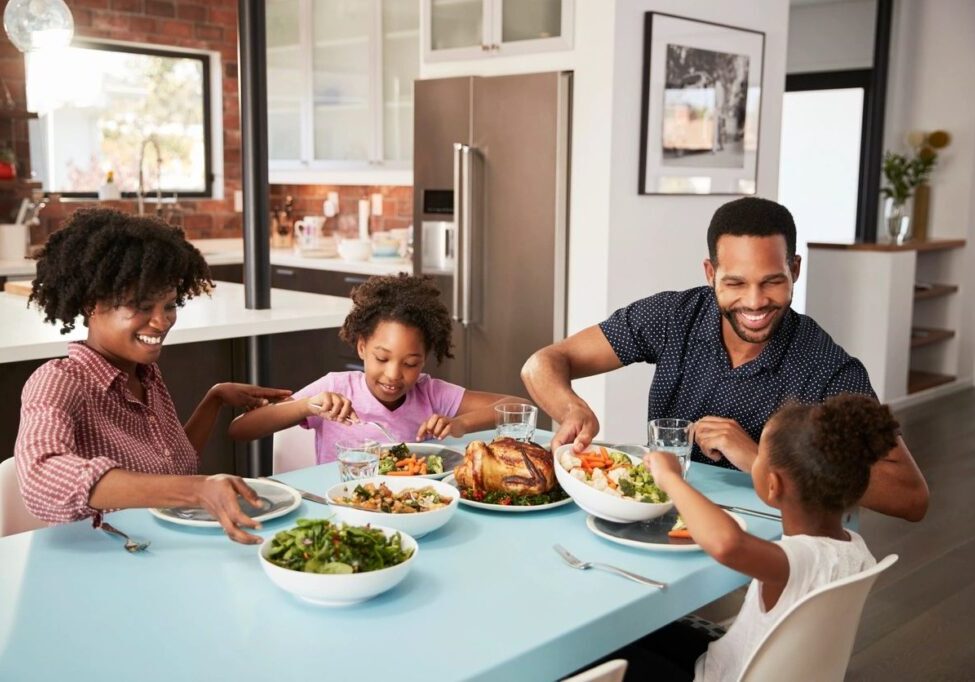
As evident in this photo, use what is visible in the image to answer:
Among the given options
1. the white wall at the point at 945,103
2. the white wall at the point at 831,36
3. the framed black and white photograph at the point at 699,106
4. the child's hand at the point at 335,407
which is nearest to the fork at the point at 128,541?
the child's hand at the point at 335,407

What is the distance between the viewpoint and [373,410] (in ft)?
7.84

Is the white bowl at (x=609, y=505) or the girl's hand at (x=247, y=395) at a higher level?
the girl's hand at (x=247, y=395)

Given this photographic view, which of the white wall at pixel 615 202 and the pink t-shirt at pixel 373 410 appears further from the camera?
the white wall at pixel 615 202

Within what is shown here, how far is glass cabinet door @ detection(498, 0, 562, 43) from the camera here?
4.28m

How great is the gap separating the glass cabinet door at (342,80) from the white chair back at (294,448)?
3.56 m

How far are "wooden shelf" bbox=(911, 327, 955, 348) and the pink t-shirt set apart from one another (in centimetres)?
492

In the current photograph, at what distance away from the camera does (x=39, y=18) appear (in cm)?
320

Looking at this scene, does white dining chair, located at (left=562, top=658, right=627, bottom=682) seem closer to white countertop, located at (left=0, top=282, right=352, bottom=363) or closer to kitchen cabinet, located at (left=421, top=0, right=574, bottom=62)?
white countertop, located at (left=0, top=282, right=352, bottom=363)

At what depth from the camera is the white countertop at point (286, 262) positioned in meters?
5.04

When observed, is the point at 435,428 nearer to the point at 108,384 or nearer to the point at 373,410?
the point at 373,410

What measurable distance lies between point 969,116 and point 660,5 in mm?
3264

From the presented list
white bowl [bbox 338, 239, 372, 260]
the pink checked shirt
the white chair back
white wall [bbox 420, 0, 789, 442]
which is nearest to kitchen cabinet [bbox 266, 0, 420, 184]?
white bowl [bbox 338, 239, 372, 260]

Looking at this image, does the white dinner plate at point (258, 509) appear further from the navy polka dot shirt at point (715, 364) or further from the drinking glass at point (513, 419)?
the navy polka dot shirt at point (715, 364)

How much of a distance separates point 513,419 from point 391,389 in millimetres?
410
